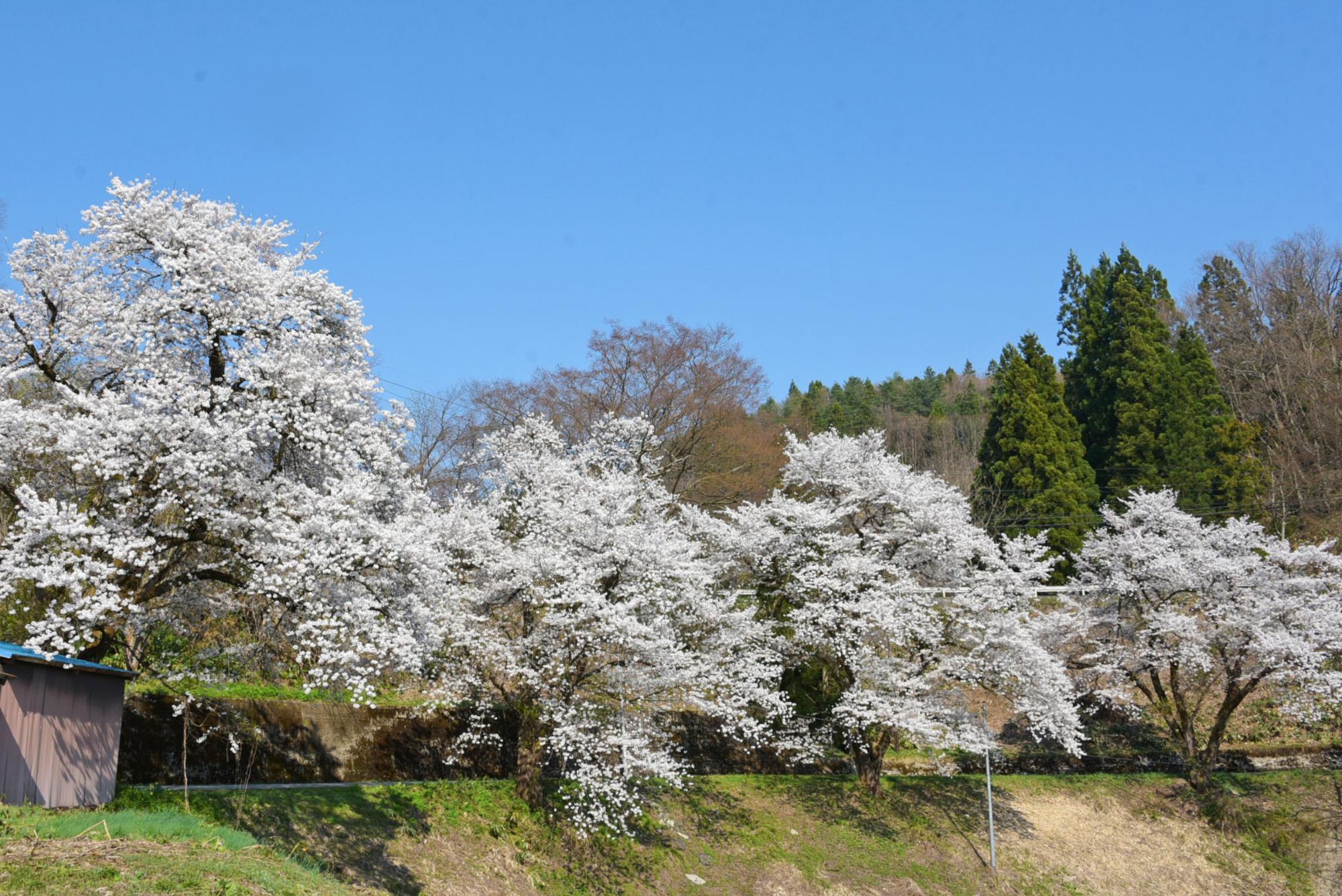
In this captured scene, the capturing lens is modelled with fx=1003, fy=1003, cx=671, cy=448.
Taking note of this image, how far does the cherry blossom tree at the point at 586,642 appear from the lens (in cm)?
1777

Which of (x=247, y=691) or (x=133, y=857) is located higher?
(x=247, y=691)

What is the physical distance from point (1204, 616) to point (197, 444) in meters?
26.6

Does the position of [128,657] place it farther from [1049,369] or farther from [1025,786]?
[1049,369]

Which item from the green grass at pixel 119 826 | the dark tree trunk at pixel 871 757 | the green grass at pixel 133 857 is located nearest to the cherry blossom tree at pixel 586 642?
the dark tree trunk at pixel 871 757

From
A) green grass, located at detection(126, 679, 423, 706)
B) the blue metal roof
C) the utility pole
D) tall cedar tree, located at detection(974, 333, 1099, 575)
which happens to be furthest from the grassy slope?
tall cedar tree, located at detection(974, 333, 1099, 575)

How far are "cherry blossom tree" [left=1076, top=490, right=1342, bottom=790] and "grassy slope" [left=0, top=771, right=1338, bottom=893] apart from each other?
2.51 metres

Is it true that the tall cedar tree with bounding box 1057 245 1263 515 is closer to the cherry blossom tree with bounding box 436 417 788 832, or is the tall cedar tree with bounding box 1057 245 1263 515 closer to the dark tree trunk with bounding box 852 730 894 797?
the dark tree trunk with bounding box 852 730 894 797

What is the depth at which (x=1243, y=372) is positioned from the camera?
47.6 meters

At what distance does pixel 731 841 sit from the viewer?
2117cm

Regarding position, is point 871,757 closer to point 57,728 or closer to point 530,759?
point 530,759

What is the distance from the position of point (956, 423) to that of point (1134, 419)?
23426mm

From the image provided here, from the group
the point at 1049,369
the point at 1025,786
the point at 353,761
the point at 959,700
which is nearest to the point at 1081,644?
the point at 1025,786

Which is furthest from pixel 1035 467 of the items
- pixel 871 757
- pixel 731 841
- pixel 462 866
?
pixel 462 866

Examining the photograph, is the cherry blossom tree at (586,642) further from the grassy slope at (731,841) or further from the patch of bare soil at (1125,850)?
the patch of bare soil at (1125,850)
